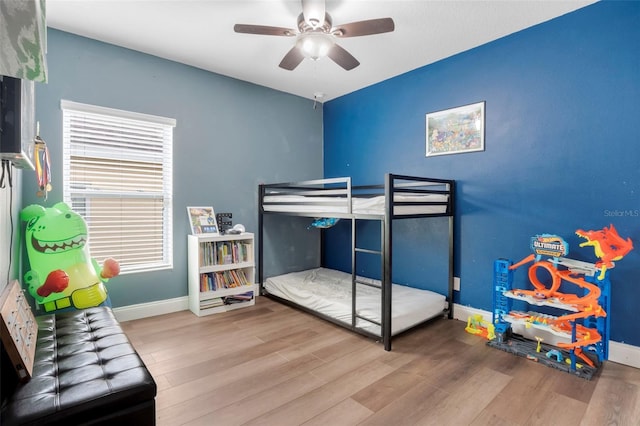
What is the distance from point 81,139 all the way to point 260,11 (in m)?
1.82

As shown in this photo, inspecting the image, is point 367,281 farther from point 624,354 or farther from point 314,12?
point 314,12

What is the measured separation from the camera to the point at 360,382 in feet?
6.35

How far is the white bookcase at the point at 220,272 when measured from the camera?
3.08m

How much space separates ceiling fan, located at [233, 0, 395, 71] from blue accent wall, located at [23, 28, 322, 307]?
120cm

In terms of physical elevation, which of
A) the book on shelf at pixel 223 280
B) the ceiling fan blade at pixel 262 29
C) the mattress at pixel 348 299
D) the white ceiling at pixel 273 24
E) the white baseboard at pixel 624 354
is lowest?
the white baseboard at pixel 624 354

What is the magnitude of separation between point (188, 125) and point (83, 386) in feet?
8.29

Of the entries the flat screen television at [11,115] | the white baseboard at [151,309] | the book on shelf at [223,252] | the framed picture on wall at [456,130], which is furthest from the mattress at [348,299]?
the flat screen television at [11,115]

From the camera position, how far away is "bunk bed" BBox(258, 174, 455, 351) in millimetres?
2422

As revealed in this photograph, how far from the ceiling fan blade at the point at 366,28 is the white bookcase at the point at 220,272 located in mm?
2067

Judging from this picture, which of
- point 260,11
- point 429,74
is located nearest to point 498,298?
point 429,74

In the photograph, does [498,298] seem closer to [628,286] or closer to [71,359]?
[628,286]

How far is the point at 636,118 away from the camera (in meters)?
2.09

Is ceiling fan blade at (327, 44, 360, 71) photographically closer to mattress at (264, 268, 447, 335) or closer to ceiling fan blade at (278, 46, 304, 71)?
ceiling fan blade at (278, 46, 304, 71)

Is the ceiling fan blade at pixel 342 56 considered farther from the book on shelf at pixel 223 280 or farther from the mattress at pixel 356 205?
the book on shelf at pixel 223 280
